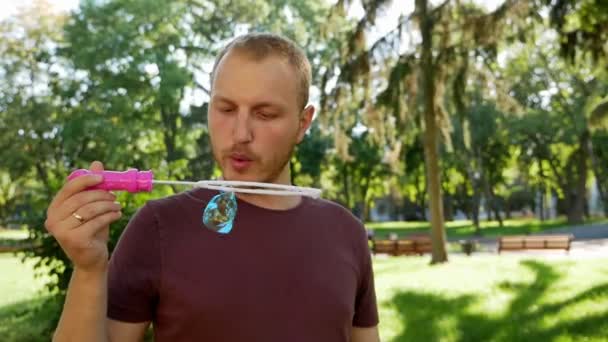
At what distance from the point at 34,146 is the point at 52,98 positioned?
10.0ft

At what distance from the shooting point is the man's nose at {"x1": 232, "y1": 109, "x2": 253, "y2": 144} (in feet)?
6.42

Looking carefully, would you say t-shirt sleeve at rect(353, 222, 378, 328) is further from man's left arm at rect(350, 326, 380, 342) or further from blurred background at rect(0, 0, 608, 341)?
blurred background at rect(0, 0, 608, 341)

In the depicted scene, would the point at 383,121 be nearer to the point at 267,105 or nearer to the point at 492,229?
the point at 267,105

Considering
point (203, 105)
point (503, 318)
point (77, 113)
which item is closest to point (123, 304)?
point (503, 318)

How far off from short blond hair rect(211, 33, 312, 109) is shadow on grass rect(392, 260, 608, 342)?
7832mm

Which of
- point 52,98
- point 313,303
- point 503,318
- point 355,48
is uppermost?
point 52,98

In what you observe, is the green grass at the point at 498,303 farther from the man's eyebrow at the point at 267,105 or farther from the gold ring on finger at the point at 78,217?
the gold ring on finger at the point at 78,217

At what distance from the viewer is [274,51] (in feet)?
6.72

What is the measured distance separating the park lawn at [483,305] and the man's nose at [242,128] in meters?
7.97

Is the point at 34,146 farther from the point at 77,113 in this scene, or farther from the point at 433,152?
the point at 433,152

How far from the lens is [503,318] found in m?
10.3

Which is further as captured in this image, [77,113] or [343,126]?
[77,113]

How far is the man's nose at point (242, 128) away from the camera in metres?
1.96

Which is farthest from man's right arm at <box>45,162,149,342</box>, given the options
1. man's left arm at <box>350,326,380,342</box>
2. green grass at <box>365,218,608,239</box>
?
green grass at <box>365,218,608,239</box>
